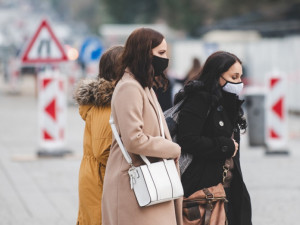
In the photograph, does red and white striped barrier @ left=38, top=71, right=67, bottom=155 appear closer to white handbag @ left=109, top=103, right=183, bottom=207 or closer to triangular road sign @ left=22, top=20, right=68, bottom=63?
triangular road sign @ left=22, top=20, right=68, bottom=63

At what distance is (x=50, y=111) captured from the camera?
12.4 meters

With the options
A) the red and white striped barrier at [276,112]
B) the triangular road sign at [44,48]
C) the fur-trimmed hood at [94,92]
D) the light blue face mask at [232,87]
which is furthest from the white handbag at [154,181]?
the red and white striped barrier at [276,112]

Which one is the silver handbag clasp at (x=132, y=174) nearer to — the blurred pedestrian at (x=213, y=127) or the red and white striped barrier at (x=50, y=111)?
the blurred pedestrian at (x=213, y=127)

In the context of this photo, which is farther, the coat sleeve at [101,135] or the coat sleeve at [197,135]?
the coat sleeve at [101,135]

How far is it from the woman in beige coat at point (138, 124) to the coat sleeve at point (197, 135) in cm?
31

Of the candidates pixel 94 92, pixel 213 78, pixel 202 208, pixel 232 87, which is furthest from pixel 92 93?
pixel 202 208

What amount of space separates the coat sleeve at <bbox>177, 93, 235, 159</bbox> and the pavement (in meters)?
3.01

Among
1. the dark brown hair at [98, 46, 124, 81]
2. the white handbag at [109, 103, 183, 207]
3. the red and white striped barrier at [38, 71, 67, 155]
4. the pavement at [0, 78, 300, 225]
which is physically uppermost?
the dark brown hair at [98, 46, 124, 81]

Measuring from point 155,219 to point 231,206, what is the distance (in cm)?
83

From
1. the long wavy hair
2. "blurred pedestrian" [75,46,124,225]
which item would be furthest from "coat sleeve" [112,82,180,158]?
"blurred pedestrian" [75,46,124,225]

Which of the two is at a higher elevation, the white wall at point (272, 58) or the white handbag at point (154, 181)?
the white handbag at point (154, 181)

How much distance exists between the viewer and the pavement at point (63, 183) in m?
7.79

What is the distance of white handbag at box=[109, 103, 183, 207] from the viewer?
3996mm

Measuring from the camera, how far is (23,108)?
24.8 metres
